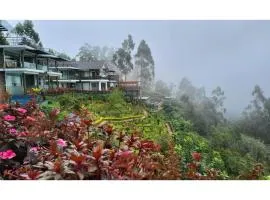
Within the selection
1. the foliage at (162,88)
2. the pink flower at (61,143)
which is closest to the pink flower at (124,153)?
the pink flower at (61,143)

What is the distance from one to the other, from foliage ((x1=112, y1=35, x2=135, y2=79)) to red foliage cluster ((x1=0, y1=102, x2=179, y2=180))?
2.97 ft

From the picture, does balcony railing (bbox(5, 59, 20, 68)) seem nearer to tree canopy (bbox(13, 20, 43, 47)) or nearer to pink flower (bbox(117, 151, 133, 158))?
tree canopy (bbox(13, 20, 43, 47))

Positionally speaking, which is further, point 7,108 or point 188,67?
point 188,67

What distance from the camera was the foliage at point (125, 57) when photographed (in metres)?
4.04

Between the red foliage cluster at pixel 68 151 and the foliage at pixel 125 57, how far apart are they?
0.90m

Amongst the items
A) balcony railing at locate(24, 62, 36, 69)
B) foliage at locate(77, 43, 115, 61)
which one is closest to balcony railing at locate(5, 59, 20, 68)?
balcony railing at locate(24, 62, 36, 69)

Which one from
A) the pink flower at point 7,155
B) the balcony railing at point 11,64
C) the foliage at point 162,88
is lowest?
the pink flower at point 7,155

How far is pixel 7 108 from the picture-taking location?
3.42 meters

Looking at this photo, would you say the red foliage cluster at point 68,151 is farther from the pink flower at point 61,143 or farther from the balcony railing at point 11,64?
the balcony railing at point 11,64

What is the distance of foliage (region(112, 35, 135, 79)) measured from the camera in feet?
13.2
